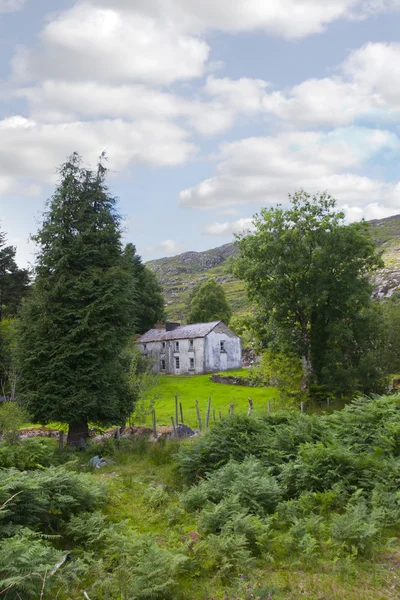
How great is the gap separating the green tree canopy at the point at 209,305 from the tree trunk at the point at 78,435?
2566 inches

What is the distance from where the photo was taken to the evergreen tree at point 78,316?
66.9ft

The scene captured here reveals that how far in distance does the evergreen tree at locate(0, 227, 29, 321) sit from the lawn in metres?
17.0

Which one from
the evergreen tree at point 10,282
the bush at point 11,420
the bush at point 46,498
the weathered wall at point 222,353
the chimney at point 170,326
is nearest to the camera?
the bush at point 46,498

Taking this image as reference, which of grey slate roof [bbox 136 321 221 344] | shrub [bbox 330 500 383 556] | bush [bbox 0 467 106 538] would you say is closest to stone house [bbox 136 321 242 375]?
grey slate roof [bbox 136 321 221 344]

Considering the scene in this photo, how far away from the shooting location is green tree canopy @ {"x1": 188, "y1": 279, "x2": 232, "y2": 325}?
86.4 meters

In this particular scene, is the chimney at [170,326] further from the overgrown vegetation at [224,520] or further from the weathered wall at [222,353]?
the overgrown vegetation at [224,520]

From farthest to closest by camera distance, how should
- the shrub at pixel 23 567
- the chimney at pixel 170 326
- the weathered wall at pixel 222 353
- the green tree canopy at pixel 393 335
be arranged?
the chimney at pixel 170 326 → the weathered wall at pixel 222 353 → the green tree canopy at pixel 393 335 → the shrub at pixel 23 567

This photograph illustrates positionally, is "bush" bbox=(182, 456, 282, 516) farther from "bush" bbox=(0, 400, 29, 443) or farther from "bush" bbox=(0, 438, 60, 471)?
"bush" bbox=(0, 400, 29, 443)

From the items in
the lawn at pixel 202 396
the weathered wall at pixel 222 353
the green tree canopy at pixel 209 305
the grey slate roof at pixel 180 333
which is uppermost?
the green tree canopy at pixel 209 305

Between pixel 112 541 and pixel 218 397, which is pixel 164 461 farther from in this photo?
pixel 218 397

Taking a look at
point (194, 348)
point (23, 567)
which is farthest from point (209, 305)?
point (23, 567)

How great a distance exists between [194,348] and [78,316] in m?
46.9

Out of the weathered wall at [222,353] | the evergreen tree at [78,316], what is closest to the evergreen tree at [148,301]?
the weathered wall at [222,353]

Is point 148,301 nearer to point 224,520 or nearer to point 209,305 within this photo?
point 209,305
